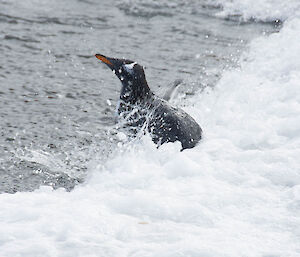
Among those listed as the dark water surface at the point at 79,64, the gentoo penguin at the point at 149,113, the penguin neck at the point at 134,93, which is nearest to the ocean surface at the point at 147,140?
the dark water surface at the point at 79,64

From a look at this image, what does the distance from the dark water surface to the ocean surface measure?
0.02 metres

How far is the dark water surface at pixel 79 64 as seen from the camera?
16.0ft

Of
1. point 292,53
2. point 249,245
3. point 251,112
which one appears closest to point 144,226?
point 249,245

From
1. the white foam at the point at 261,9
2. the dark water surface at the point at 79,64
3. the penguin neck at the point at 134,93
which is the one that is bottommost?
the dark water surface at the point at 79,64

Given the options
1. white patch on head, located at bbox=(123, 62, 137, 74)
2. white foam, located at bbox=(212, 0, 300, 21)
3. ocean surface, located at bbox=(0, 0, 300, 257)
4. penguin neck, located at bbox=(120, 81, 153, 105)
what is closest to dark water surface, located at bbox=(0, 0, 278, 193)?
ocean surface, located at bbox=(0, 0, 300, 257)

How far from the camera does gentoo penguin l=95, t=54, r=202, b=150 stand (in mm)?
4859

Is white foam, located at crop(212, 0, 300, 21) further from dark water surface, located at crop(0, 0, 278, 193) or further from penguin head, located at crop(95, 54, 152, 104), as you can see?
penguin head, located at crop(95, 54, 152, 104)

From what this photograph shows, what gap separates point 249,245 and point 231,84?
393 cm

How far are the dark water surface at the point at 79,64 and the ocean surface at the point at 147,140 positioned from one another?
20 mm

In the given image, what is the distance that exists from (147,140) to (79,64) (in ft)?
9.99

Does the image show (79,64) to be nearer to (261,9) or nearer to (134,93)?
(134,93)

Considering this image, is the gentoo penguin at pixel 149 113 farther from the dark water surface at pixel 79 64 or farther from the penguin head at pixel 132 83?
the dark water surface at pixel 79 64

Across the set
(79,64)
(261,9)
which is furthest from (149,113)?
(261,9)

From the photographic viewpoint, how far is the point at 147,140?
4.77 meters
